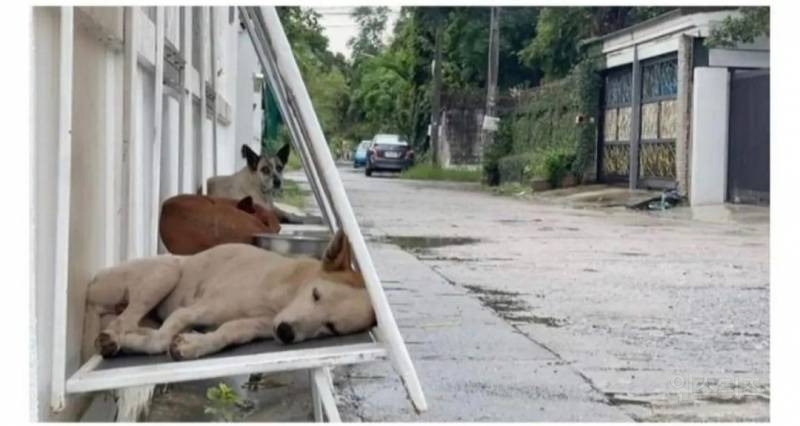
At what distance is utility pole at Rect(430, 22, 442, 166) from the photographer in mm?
38219

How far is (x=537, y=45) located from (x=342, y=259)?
30367 millimetres

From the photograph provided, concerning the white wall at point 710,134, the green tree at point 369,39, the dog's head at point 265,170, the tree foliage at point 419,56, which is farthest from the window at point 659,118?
the green tree at point 369,39

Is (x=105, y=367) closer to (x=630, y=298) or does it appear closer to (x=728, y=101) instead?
(x=630, y=298)

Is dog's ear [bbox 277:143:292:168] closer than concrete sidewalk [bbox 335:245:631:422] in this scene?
No

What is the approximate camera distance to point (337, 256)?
3.60 m

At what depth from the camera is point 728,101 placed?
1981cm

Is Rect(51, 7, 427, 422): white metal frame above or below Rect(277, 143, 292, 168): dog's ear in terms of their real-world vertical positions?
below

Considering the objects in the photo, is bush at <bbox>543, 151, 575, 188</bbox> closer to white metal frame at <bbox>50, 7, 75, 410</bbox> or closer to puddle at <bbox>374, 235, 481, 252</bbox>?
puddle at <bbox>374, 235, 481, 252</bbox>

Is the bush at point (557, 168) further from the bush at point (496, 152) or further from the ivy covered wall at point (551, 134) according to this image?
the bush at point (496, 152)

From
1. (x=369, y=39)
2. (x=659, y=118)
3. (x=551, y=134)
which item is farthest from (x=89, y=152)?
(x=369, y=39)

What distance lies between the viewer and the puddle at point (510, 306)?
7.02 meters

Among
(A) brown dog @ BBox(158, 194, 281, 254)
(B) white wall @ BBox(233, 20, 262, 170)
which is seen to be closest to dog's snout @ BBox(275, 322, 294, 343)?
(A) brown dog @ BBox(158, 194, 281, 254)

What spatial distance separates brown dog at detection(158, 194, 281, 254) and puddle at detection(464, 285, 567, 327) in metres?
2.40

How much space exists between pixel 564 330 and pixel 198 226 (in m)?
2.63
